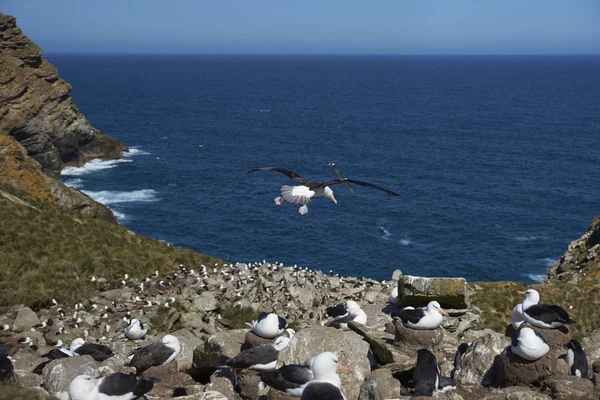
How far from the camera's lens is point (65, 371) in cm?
1848

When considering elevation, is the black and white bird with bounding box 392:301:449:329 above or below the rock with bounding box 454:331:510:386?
above

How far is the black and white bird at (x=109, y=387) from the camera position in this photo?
50.9 ft

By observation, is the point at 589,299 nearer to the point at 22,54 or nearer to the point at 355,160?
the point at 22,54

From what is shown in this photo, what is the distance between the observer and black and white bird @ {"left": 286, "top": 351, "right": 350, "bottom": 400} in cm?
1430

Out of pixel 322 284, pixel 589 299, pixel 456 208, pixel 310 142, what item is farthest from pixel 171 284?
pixel 310 142

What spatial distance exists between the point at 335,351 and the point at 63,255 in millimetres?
22908

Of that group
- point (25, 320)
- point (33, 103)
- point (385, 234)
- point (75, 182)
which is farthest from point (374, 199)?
point (25, 320)

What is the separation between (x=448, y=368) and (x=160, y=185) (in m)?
108

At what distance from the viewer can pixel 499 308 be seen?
3566cm

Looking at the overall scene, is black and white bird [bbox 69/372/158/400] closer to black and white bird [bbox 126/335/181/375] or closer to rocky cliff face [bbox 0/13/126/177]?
black and white bird [bbox 126/335/181/375]

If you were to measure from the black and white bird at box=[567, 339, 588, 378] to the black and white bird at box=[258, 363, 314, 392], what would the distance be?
775cm

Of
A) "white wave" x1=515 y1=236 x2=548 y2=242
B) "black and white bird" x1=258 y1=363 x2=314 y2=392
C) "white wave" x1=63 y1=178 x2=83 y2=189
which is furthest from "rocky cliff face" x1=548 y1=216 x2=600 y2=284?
"white wave" x1=63 y1=178 x2=83 y2=189

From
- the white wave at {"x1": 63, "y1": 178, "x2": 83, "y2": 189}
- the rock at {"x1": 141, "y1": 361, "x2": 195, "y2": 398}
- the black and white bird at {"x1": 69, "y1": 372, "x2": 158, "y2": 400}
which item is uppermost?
the black and white bird at {"x1": 69, "y1": 372, "x2": 158, "y2": 400}

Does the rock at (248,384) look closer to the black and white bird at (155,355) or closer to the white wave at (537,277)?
the black and white bird at (155,355)
